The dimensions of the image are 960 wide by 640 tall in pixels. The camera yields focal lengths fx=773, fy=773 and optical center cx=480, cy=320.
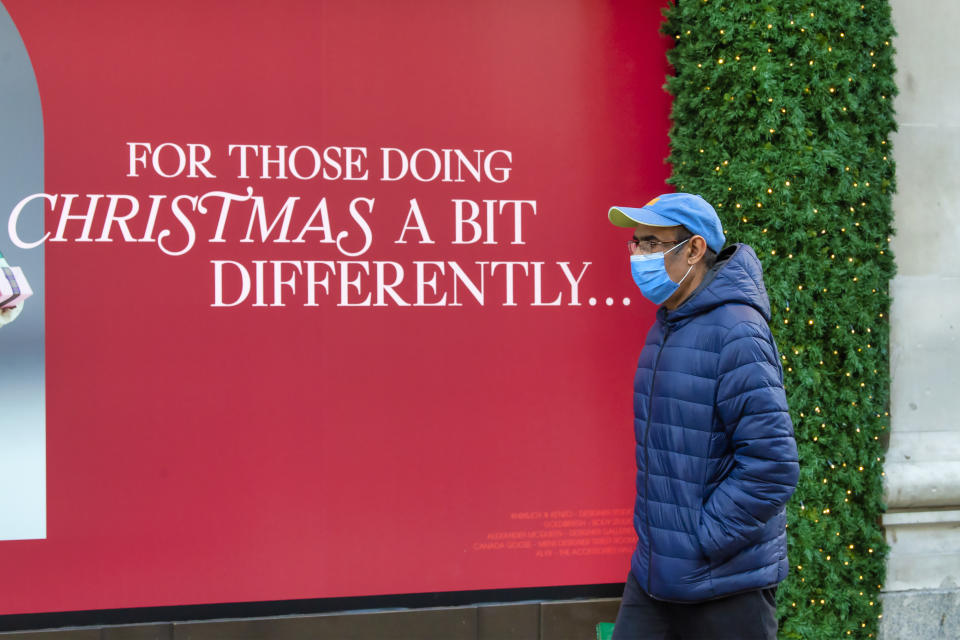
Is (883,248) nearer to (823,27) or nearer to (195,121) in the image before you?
(823,27)

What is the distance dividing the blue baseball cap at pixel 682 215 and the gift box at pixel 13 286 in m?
2.73

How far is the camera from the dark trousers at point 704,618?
2.19 metres

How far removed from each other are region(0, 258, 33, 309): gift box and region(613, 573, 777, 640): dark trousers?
2.93 meters

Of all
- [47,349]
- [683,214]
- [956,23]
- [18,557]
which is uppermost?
[956,23]

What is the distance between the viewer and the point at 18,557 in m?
3.49

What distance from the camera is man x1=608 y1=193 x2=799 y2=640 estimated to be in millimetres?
2105

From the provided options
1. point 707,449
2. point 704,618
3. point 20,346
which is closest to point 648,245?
point 707,449

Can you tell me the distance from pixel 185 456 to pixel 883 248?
3.38 meters

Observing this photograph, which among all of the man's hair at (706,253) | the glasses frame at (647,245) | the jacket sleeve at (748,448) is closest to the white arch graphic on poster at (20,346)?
the glasses frame at (647,245)

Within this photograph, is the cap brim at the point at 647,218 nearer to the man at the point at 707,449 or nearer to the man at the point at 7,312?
the man at the point at 707,449

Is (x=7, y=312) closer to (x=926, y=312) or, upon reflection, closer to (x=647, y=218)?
(x=647, y=218)

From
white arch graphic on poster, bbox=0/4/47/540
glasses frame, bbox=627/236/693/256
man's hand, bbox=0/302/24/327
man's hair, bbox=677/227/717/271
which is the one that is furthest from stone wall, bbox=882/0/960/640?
man's hand, bbox=0/302/24/327

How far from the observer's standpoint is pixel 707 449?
7.14ft

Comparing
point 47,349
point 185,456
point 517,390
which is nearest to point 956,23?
point 517,390
